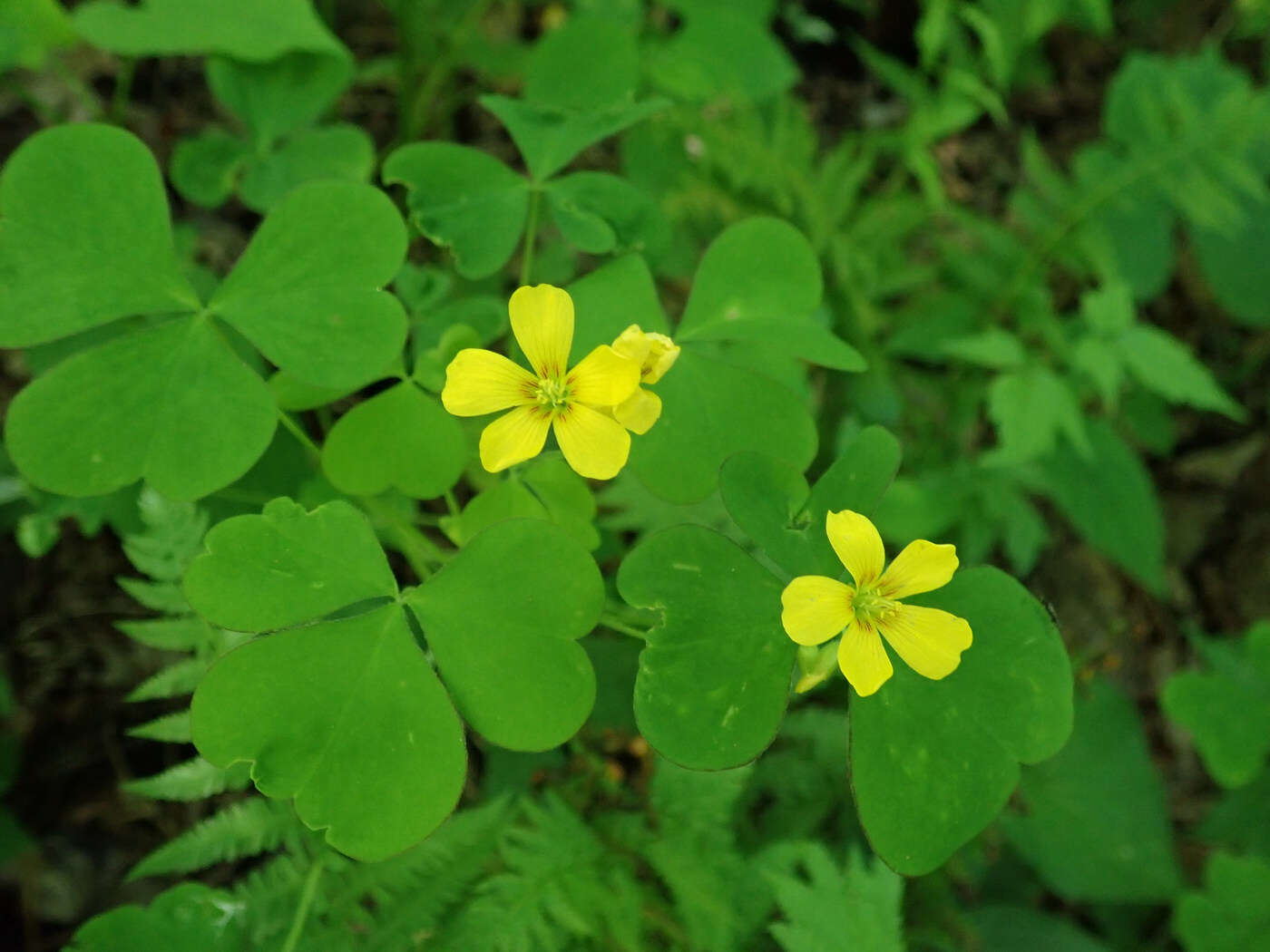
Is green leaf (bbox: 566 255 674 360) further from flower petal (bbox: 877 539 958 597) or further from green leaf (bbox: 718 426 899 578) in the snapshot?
flower petal (bbox: 877 539 958 597)

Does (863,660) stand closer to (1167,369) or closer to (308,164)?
(308,164)

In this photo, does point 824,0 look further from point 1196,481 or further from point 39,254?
point 39,254

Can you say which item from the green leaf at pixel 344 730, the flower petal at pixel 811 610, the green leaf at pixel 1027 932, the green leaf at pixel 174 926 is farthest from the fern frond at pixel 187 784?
the green leaf at pixel 1027 932

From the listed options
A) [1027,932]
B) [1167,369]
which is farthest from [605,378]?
[1027,932]

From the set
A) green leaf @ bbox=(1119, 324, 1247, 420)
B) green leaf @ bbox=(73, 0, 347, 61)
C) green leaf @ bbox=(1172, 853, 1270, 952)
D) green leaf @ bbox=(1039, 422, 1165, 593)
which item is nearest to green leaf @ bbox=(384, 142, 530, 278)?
green leaf @ bbox=(73, 0, 347, 61)

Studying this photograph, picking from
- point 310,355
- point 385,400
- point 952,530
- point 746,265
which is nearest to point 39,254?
point 310,355

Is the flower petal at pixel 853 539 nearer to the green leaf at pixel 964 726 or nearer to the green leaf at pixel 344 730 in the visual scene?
the green leaf at pixel 964 726
